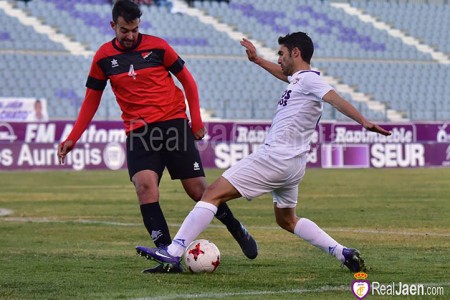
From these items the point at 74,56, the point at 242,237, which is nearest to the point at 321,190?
the point at 242,237

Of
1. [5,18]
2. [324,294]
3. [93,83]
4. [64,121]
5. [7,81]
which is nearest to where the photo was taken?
[324,294]

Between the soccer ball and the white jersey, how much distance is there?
1.04 meters

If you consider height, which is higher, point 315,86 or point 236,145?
point 315,86

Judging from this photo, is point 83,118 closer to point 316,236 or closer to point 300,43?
point 300,43

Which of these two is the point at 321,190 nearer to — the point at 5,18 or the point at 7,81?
the point at 7,81

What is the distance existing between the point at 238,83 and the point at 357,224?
27188mm

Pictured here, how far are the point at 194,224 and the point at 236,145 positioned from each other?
24.8 meters

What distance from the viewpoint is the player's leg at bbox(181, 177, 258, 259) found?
29.9 feet

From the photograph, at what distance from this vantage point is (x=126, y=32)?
872 cm

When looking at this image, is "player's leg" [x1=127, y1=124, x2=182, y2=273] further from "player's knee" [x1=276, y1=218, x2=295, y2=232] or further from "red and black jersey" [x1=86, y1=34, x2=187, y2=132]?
"player's knee" [x1=276, y1=218, x2=295, y2=232]

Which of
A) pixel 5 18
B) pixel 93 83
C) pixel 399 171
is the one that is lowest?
pixel 399 171

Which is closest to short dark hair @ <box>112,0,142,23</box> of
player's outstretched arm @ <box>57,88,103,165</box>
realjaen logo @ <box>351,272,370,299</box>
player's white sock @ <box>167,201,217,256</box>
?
player's outstretched arm @ <box>57,88,103,165</box>

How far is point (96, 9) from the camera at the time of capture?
4219cm

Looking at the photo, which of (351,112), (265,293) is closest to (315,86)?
(351,112)
